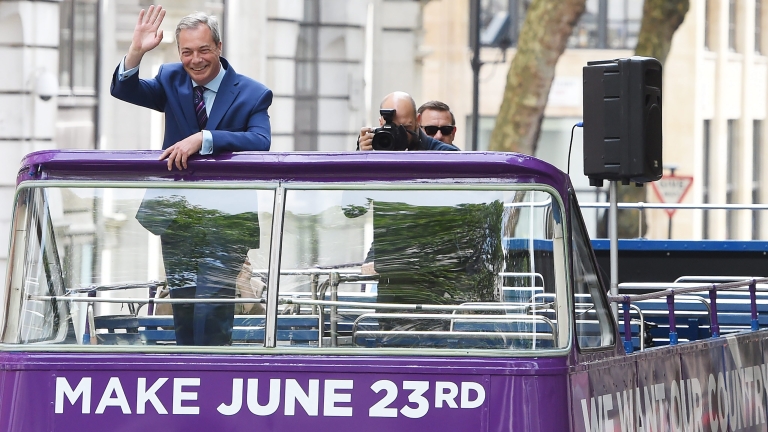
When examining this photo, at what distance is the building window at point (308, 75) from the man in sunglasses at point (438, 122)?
14.0m

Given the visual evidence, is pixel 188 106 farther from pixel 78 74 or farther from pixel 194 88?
pixel 78 74

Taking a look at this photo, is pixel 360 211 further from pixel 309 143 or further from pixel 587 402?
pixel 309 143

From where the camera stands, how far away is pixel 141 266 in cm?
552

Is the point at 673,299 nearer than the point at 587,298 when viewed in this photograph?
No

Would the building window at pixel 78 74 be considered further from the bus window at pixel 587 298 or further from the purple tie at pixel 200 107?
the bus window at pixel 587 298

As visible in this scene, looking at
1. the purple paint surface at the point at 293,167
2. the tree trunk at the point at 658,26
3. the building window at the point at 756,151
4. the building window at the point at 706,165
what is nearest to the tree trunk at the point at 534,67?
the tree trunk at the point at 658,26

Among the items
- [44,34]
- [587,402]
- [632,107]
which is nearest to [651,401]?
[587,402]

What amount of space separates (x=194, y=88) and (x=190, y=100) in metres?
0.06

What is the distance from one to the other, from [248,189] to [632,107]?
1804mm

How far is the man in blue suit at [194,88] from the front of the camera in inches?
231

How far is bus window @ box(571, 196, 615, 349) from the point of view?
5.46 meters

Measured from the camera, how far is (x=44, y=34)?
1680 cm

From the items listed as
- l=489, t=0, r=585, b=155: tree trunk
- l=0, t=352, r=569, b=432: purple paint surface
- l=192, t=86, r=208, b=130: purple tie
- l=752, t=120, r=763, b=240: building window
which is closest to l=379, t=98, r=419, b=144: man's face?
l=192, t=86, r=208, b=130: purple tie

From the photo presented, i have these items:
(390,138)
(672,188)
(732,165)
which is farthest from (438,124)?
(732,165)
